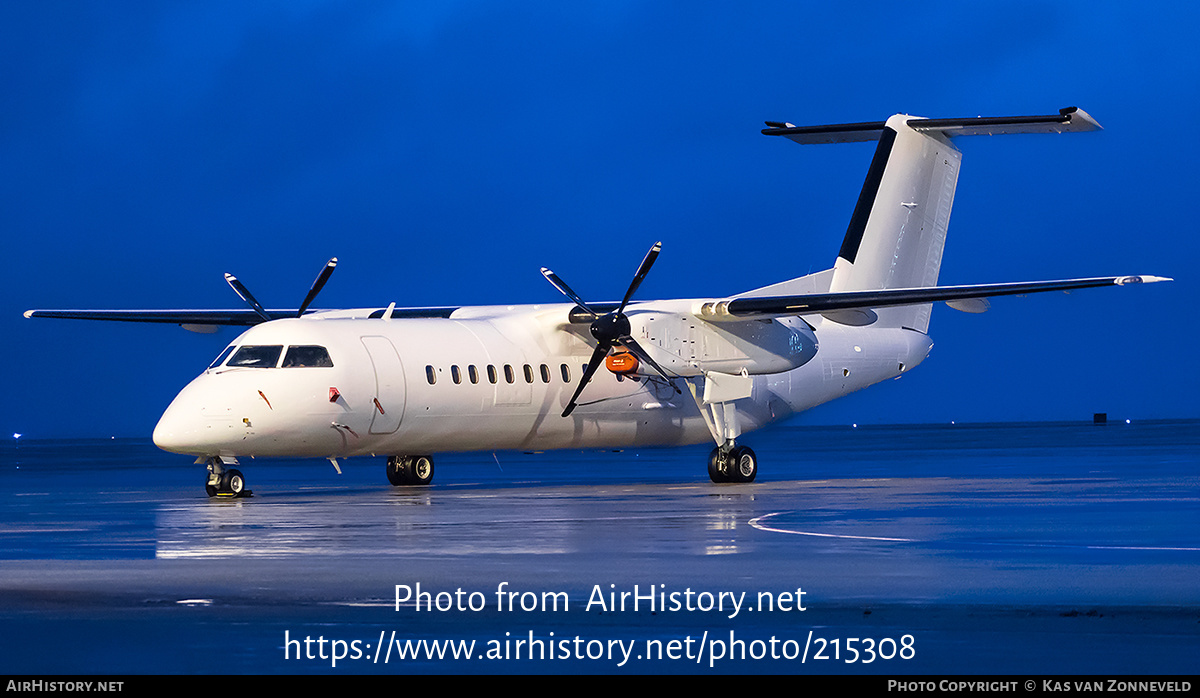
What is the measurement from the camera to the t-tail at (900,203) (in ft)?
103

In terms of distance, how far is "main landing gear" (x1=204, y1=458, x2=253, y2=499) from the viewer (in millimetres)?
23406

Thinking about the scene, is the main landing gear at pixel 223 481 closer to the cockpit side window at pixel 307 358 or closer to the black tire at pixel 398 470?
the cockpit side window at pixel 307 358

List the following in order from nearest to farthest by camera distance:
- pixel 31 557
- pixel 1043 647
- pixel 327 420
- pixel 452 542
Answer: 1. pixel 1043 647
2. pixel 31 557
3. pixel 452 542
4. pixel 327 420

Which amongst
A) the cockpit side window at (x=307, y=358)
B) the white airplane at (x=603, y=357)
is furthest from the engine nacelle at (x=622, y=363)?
the cockpit side window at (x=307, y=358)

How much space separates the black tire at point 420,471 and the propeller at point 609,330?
2663 millimetres

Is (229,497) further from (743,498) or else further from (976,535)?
(976,535)

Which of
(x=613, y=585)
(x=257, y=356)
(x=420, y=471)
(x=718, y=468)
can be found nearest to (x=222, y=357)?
(x=257, y=356)

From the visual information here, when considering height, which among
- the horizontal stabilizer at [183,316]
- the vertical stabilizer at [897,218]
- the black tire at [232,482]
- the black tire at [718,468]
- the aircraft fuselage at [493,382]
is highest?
the vertical stabilizer at [897,218]

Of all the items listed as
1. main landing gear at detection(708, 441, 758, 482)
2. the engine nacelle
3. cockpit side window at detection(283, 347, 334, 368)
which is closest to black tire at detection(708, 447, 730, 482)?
main landing gear at detection(708, 441, 758, 482)

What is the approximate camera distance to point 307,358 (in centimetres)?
2384

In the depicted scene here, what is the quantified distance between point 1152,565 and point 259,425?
14.2m

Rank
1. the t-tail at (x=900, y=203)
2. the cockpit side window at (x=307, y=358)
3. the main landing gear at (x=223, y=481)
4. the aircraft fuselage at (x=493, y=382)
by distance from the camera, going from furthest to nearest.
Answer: the t-tail at (x=900, y=203)
the cockpit side window at (x=307, y=358)
the main landing gear at (x=223, y=481)
the aircraft fuselage at (x=493, y=382)
